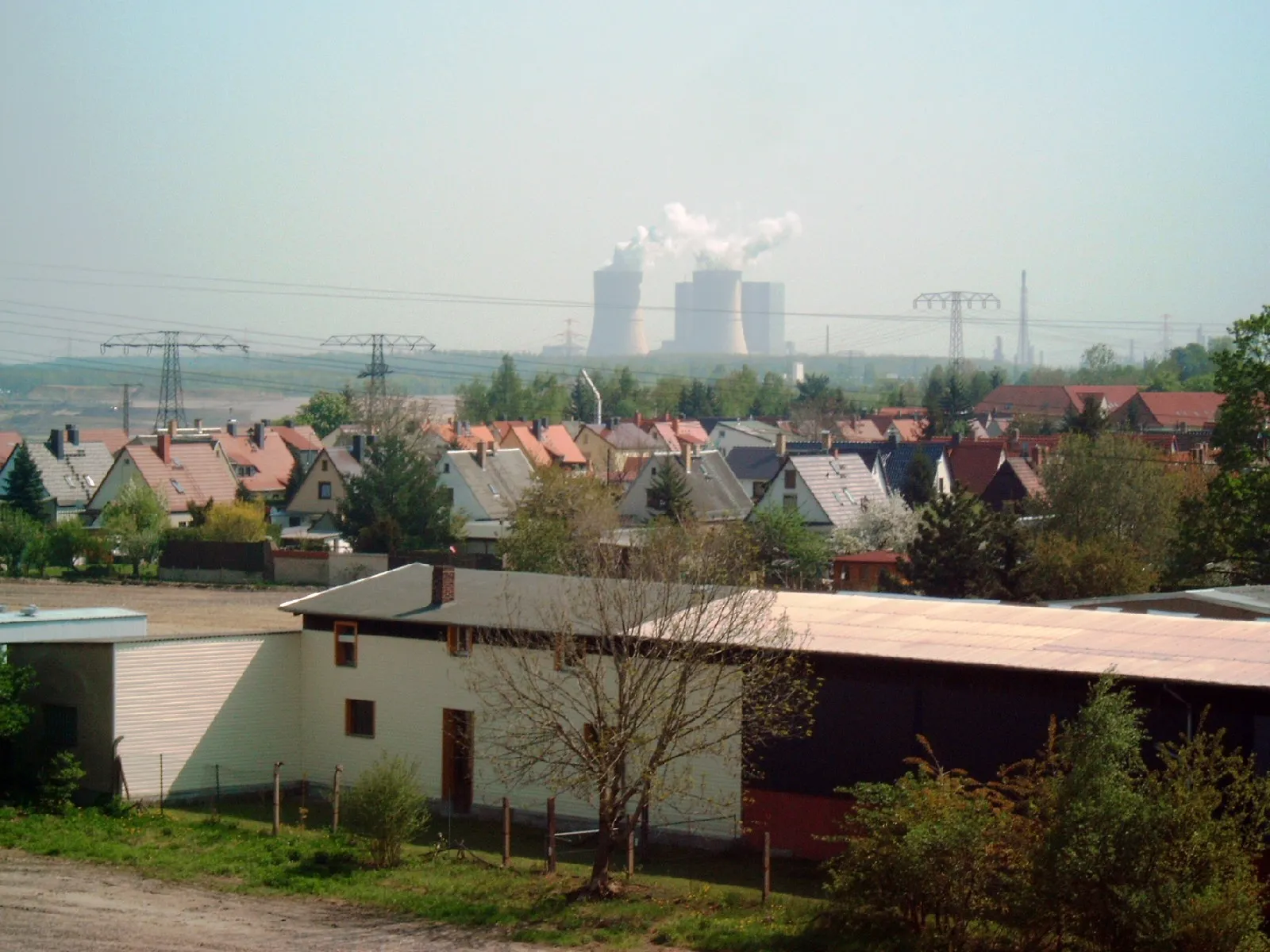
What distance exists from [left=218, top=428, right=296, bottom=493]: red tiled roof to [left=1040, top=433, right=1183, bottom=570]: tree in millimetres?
41205

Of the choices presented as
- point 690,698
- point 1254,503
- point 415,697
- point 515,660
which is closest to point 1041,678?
point 690,698

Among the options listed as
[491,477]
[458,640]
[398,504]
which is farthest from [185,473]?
[458,640]

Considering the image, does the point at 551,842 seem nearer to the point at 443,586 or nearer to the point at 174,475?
the point at 443,586

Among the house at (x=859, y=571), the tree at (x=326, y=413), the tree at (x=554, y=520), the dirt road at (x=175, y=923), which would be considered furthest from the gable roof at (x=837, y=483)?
the tree at (x=326, y=413)

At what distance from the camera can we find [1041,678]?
60.6ft

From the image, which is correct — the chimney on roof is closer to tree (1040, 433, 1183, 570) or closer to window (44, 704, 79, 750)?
window (44, 704, 79, 750)

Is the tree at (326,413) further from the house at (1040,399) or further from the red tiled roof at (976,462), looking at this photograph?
the red tiled roof at (976,462)

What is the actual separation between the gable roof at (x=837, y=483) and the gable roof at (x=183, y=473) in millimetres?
24485

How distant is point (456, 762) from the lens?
2380 centimetres

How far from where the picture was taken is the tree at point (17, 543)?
177ft

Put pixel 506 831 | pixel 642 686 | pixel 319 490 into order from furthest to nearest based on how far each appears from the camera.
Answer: pixel 319 490, pixel 506 831, pixel 642 686

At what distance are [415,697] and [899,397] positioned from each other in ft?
448

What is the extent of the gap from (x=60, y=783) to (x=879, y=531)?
32939mm

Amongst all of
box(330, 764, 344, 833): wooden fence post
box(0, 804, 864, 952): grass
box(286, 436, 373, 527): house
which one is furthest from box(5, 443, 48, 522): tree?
box(330, 764, 344, 833): wooden fence post
